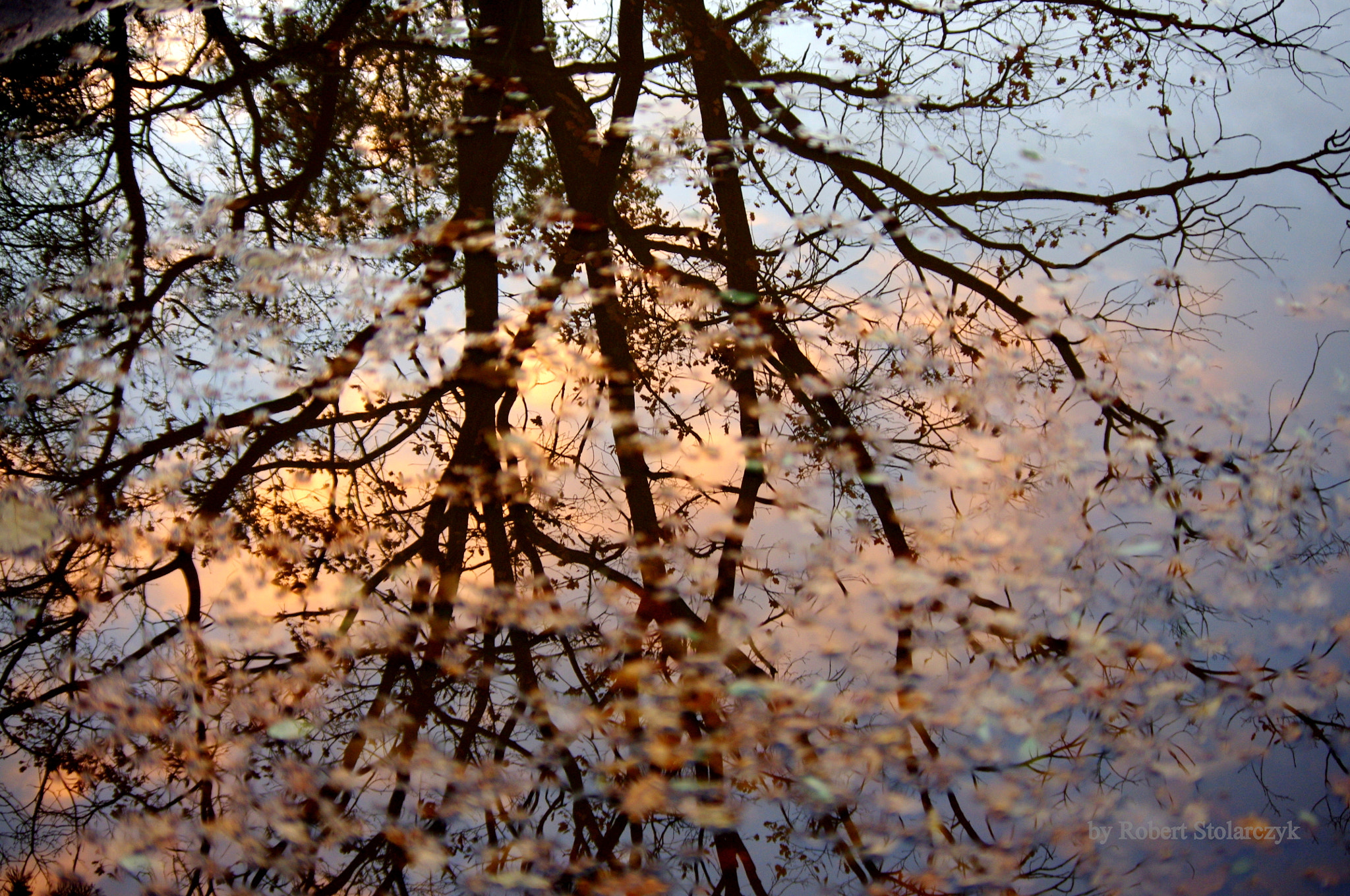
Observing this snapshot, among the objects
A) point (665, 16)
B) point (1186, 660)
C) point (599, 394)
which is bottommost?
point (1186, 660)

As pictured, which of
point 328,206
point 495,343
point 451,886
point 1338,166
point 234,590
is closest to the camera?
point 451,886

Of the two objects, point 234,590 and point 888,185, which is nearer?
point 234,590

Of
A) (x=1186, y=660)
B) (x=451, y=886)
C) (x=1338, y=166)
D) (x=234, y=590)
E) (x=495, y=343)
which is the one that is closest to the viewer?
(x=451, y=886)

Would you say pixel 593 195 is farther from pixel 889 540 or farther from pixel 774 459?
pixel 889 540

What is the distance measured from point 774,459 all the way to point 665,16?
2.85 metres

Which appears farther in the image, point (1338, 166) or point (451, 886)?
point (1338, 166)

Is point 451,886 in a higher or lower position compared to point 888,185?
lower

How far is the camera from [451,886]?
2986mm

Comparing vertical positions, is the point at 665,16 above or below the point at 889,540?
above

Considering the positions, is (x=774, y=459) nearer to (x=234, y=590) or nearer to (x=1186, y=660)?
(x=1186, y=660)

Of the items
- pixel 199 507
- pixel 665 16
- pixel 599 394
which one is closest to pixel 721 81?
pixel 665 16

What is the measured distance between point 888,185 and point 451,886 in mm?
4226

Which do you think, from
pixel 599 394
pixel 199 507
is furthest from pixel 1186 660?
pixel 199 507

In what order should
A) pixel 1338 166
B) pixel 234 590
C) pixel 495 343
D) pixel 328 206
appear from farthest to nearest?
pixel 328 206, pixel 495 343, pixel 1338 166, pixel 234 590
